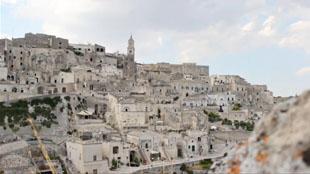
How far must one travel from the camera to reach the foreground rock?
323cm

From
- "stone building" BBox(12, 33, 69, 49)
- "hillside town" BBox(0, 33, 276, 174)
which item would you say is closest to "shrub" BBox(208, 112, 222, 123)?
"hillside town" BBox(0, 33, 276, 174)

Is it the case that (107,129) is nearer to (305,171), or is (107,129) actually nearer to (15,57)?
(15,57)

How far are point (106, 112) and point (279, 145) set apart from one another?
39482mm

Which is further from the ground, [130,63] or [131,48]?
[131,48]

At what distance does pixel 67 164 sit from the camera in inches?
1288

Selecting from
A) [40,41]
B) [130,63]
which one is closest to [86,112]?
[40,41]

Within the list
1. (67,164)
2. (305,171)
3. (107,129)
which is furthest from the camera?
(107,129)

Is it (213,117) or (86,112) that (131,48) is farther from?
(86,112)

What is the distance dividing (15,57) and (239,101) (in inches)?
929

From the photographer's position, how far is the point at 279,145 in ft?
11.2

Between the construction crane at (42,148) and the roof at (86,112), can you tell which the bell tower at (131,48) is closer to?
the roof at (86,112)

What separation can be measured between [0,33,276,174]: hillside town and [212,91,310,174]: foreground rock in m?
28.0

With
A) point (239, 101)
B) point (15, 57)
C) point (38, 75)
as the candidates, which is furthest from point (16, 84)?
point (239, 101)

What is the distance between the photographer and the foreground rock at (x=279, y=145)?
10.6 ft
